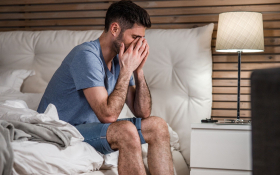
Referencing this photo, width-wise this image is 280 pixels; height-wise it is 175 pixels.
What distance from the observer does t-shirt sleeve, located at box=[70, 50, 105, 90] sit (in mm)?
1536

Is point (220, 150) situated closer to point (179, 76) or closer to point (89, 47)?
point (179, 76)

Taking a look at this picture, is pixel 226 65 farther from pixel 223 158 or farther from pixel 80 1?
pixel 80 1

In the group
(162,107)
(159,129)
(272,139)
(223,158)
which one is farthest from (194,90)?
(272,139)

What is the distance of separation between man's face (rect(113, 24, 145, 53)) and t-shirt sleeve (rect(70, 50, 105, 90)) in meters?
0.17

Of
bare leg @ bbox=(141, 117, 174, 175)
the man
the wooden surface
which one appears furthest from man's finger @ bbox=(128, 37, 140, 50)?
the wooden surface

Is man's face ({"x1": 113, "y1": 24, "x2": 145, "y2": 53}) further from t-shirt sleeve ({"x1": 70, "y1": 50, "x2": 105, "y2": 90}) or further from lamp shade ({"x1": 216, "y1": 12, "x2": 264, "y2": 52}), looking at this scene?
lamp shade ({"x1": 216, "y1": 12, "x2": 264, "y2": 52})

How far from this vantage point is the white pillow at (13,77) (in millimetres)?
2250

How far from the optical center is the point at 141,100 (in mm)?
1836

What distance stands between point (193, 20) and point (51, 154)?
5.18 ft

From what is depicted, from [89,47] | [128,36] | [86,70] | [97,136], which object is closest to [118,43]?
[128,36]

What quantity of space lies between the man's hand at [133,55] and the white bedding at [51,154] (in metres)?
0.43

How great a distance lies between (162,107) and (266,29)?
2.90 ft

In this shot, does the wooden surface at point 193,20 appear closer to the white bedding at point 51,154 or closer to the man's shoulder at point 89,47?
the man's shoulder at point 89,47

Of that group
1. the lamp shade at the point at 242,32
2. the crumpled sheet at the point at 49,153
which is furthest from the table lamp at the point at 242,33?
the crumpled sheet at the point at 49,153
